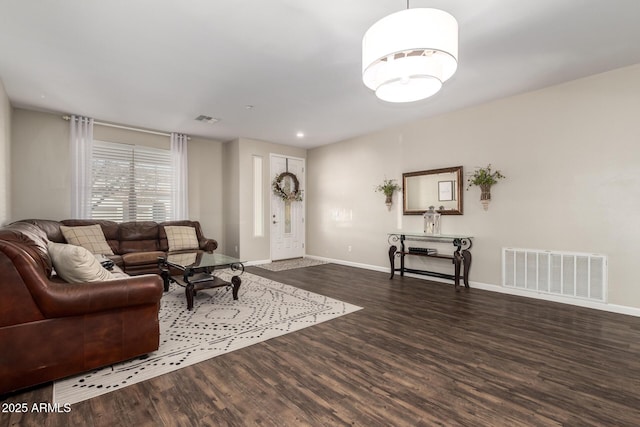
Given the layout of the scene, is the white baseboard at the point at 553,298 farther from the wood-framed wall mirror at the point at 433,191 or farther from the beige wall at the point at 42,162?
the beige wall at the point at 42,162

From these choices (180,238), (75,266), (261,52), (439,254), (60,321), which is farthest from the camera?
(180,238)

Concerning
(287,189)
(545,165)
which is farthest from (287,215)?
(545,165)

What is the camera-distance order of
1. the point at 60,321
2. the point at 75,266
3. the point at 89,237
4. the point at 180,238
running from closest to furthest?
1. the point at 60,321
2. the point at 75,266
3. the point at 89,237
4. the point at 180,238

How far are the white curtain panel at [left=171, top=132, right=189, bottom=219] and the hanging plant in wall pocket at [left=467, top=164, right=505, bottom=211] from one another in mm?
5303

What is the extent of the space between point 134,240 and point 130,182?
114 centimetres

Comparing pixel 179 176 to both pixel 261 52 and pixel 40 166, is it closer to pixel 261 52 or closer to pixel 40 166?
pixel 40 166

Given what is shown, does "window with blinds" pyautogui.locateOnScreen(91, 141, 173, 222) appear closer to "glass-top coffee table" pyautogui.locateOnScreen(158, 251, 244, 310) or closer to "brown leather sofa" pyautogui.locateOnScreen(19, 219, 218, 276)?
"brown leather sofa" pyautogui.locateOnScreen(19, 219, 218, 276)

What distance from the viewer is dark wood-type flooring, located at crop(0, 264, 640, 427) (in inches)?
66.1

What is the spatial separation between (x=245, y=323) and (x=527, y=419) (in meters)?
2.38

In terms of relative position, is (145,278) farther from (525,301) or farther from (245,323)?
(525,301)

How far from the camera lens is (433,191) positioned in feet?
16.6

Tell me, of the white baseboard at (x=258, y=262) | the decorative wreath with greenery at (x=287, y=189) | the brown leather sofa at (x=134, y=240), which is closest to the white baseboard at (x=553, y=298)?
the white baseboard at (x=258, y=262)

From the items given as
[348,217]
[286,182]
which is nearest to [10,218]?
[286,182]

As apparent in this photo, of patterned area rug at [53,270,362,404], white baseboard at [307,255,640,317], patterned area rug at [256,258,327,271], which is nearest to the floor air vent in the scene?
white baseboard at [307,255,640,317]
